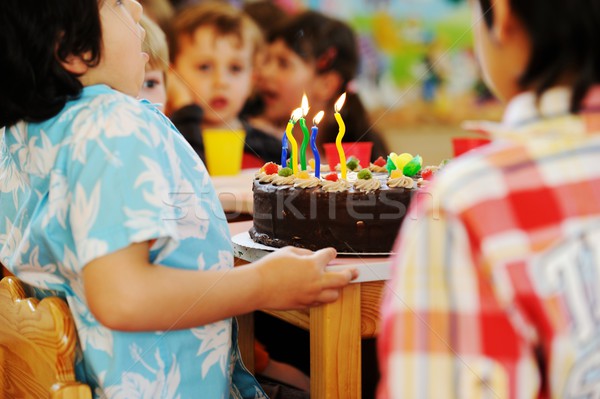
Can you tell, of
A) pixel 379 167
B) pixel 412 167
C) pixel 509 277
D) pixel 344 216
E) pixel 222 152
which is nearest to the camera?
pixel 509 277

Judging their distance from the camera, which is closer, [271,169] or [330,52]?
[271,169]

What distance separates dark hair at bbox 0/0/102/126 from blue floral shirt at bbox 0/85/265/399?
2 cm

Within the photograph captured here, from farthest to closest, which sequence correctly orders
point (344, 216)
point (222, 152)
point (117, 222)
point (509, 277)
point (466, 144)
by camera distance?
point (222, 152)
point (466, 144)
point (344, 216)
point (117, 222)
point (509, 277)

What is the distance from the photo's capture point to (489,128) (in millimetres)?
569

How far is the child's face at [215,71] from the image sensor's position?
10.0ft

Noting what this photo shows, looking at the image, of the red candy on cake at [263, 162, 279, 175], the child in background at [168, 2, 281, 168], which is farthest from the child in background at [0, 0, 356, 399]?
the child in background at [168, 2, 281, 168]

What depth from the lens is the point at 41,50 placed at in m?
0.88

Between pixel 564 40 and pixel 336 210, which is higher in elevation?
pixel 564 40

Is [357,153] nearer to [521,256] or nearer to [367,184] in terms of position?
[367,184]

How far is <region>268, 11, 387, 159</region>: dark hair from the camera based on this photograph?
121 inches

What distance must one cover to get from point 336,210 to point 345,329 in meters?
0.18

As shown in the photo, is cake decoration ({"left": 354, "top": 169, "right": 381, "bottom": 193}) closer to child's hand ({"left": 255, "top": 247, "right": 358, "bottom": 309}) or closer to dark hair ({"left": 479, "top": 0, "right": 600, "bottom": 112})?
child's hand ({"left": 255, "top": 247, "right": 358, "bottom": 309})

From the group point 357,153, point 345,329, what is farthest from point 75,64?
point 357,153

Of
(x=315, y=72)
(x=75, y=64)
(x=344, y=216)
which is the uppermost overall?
(x=315, y=72)
